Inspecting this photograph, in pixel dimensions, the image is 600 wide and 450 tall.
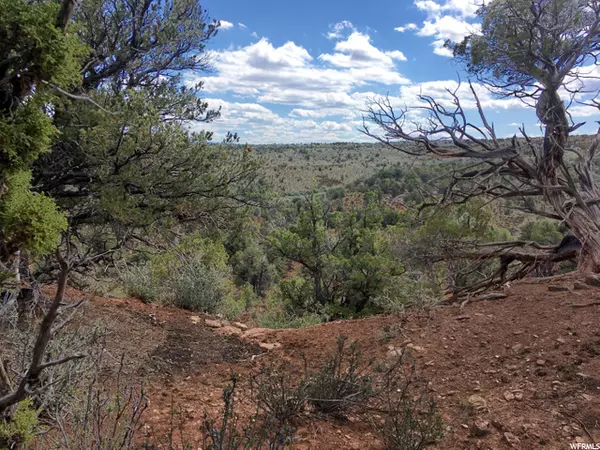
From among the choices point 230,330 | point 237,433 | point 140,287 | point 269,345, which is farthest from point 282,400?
point 140,287

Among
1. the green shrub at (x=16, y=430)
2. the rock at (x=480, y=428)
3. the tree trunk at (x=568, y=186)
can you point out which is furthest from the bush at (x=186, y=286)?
Result: the tree trunk at (x=568, y=186)

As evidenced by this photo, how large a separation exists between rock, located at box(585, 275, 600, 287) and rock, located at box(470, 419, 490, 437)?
11.1ft

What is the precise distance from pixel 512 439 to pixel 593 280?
3.56m

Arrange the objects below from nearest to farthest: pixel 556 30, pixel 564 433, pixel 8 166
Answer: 1. pixel 8 166
2. pixel 564 433
3. pixel 556 30

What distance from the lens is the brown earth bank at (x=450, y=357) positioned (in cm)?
324

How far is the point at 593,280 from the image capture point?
219 inches

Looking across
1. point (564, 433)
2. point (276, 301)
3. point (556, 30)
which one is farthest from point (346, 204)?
point (564, 433)

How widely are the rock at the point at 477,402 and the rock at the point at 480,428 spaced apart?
0.28 meters

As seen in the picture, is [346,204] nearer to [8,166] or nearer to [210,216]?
[210,216]

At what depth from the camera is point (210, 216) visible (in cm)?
616

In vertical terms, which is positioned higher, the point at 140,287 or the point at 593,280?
the point at 593,280

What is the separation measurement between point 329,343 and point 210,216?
247 centimetres

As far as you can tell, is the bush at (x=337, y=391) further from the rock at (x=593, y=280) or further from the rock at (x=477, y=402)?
the rock at (x=593, y=280)

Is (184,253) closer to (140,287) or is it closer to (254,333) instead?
(140,287)
